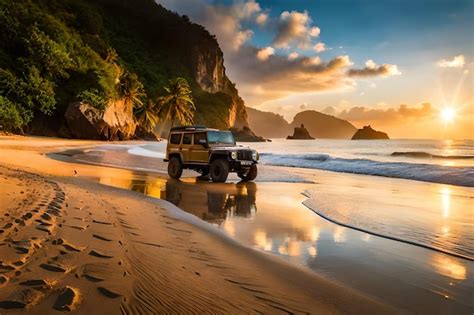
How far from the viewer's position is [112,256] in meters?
3.63

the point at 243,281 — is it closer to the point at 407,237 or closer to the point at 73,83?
the point at 407,237

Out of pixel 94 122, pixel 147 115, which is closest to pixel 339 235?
pixel 94 122

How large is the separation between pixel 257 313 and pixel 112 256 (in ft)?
5.61

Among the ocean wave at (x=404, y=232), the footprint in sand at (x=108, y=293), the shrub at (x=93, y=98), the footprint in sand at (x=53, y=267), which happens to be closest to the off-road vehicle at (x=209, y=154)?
the ocean wave at (x=404, y=232)

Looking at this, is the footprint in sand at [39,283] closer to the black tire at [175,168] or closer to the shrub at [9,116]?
the black tire at [175,168]

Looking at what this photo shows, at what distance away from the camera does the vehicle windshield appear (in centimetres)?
1465

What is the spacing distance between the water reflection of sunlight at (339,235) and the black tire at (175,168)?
9.72 m

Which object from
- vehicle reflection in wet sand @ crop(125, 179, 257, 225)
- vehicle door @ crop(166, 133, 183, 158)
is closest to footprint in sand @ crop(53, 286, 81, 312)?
vehicle reflection in wet sand @ crop(125, 179, 257, 225)

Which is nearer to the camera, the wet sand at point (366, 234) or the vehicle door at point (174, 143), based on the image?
the wet sand at point (366, 234)

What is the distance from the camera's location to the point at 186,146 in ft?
49.8

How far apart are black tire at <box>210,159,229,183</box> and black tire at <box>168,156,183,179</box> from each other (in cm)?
180

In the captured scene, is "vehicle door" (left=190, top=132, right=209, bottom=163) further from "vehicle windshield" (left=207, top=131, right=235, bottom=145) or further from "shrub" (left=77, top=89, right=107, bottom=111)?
"shrub" (left=77, top=89, right=107, bottom=111)

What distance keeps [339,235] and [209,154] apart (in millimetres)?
9005

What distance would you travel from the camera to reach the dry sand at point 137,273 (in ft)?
8.55
